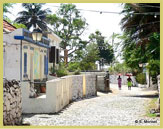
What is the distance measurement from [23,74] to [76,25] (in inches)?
1262

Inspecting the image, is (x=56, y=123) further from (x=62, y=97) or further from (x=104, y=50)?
(x=104, y=50)

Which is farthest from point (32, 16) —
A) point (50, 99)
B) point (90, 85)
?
point (50, 99)

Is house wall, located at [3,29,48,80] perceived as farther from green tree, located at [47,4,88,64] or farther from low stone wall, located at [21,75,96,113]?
green tree, located at [47,4,88,64]

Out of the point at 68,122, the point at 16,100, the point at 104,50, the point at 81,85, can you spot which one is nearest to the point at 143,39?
the point at 81,85

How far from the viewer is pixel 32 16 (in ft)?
160

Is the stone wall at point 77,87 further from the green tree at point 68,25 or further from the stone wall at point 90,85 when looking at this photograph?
the green tree at point 68,25

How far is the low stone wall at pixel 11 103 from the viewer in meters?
8.88

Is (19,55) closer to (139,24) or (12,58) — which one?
(12,58)

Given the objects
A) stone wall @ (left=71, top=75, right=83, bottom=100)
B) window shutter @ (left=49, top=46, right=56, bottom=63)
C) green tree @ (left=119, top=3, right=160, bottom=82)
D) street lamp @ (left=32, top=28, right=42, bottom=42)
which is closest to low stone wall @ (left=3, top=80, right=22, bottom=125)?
street lamp @ (left=32, top=28, right=42, bottom=42)

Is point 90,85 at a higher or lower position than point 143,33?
lower

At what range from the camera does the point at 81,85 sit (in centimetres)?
2281

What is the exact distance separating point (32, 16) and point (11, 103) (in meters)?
40.2

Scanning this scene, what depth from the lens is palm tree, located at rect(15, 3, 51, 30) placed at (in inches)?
1935

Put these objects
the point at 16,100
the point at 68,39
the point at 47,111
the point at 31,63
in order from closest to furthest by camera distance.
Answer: the point at 16,100 → the point at 47,111 → the point at 31,63 → the point at 68,39
